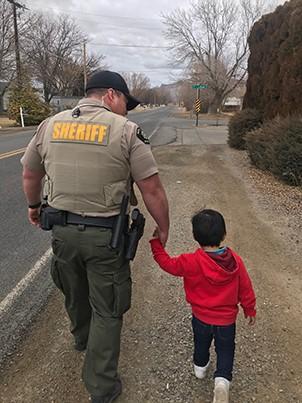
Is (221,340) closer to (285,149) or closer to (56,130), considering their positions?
(56,130)

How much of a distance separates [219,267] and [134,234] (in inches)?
21.5

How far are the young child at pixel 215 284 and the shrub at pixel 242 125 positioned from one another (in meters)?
11.0

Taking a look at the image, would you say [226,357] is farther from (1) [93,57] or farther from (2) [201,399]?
(1) [93,57]

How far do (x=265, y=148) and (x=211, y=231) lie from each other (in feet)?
24.7

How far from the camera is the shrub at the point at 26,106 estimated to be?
2834 cm

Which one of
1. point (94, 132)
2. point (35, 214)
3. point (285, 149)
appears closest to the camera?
point (94, 132)

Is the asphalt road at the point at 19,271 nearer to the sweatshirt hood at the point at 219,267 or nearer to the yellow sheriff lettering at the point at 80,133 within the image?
the sweatshirt hood at the point at 219,267

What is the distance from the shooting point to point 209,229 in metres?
2.18

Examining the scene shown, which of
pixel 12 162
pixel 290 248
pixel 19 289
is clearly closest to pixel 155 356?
pixel 19 289

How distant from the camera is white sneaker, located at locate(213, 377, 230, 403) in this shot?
2205mm

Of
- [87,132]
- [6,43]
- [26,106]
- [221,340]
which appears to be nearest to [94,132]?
[87,132]

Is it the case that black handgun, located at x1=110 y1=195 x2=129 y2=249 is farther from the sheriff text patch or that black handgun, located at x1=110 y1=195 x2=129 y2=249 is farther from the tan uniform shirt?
the sheriff text patch

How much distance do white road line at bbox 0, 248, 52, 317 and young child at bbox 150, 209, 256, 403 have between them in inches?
73.9

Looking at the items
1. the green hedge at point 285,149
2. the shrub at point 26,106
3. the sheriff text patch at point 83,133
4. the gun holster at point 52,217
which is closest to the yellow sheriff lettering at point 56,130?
the sheriff text patch at point 83,133
